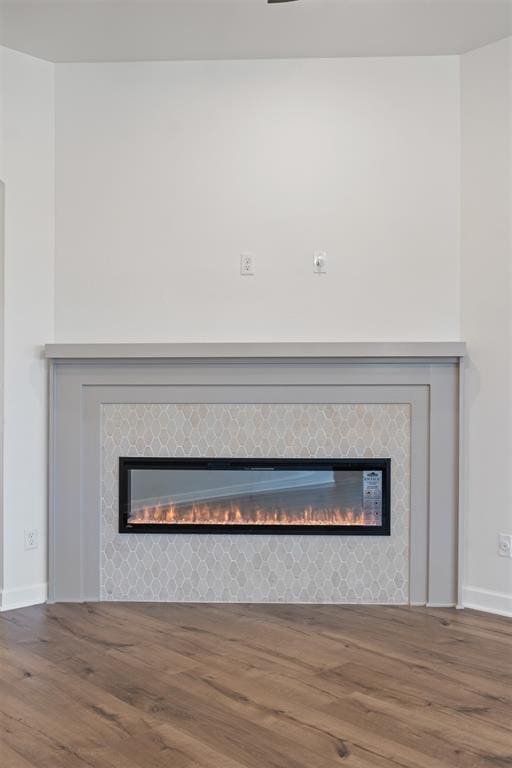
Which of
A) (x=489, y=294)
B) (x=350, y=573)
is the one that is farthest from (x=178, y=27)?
(x=350, y=573)

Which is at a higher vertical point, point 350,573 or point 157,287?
point 157,287

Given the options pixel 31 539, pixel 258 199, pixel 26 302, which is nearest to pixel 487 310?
pixel 258 199

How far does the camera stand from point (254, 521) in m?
3.46

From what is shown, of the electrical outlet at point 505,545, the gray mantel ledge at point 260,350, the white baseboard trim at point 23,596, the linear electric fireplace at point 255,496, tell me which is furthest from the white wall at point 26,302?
the electrical outlet at point 505,545

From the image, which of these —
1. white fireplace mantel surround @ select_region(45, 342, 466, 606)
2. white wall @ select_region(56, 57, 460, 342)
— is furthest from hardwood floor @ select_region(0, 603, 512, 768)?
white wall @ select_region(56, 57, 460, 342)

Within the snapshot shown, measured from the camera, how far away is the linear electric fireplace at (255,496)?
342 centimetres

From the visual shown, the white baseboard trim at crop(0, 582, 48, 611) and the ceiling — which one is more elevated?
the ceiling

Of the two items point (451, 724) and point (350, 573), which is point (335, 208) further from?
point (451, 724)

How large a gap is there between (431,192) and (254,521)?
71.2 inches

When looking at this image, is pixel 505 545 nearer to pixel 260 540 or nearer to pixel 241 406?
pixel 260 540

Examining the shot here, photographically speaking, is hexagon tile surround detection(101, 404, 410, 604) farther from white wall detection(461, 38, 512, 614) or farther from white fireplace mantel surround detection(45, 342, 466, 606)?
white wall detection(461, 38, 512, 614)

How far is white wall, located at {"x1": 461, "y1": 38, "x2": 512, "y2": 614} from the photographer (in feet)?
10.8

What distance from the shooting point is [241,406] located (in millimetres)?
3441

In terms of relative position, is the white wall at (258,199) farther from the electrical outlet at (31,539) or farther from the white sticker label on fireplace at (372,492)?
the electrical outlet at (31,539)
